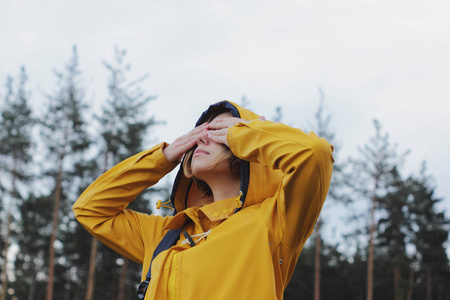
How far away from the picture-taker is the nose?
2.48 m

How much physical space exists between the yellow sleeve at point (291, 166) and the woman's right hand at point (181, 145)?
43 centimetres

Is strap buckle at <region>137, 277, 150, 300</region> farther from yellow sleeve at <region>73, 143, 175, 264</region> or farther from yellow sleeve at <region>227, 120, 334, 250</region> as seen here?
yellow sleeve at <region>227, 120, 334, 250</region>

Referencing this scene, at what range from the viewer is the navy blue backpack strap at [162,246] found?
228 centimetres

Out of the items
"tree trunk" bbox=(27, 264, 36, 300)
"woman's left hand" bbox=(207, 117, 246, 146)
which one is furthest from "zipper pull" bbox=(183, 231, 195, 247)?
"tree trunk" bbox=(27, 264, 36, 300)

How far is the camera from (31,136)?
23.7m

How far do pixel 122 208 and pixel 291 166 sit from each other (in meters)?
1.29

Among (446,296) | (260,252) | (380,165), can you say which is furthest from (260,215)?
(446,296)

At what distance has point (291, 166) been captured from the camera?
6.26 ft

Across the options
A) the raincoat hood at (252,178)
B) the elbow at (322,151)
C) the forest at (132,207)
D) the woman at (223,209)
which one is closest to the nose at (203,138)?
the woman at (223,209)

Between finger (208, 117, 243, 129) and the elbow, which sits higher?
finger (208, 117, 243, 129)

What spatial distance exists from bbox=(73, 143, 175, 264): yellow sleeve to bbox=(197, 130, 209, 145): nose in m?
0.31

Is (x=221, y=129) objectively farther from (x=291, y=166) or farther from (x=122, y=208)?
(x=122, y=208)

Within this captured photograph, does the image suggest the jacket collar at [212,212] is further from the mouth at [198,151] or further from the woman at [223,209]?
the mouth at [198,151]

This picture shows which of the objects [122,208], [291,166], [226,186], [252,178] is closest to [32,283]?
[122,208]
